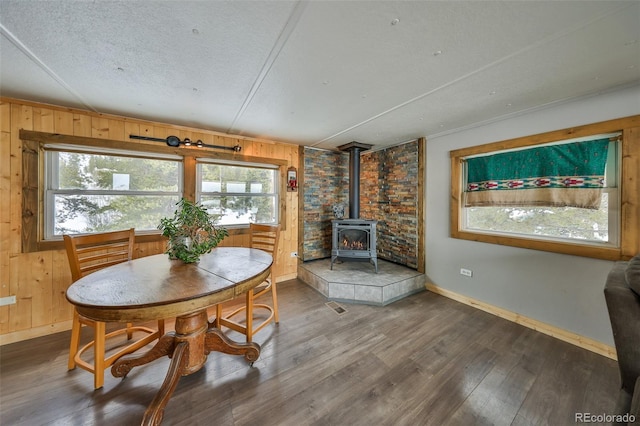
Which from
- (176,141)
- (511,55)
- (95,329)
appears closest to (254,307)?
(95,329)

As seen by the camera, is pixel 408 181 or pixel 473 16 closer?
pixel 473 16

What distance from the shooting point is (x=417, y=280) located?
3281 millimetres

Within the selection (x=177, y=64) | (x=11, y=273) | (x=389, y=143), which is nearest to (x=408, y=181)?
(x=389, y=143)

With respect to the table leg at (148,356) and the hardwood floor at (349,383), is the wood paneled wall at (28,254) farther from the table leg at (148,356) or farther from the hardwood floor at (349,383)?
the table leg at (148,356)

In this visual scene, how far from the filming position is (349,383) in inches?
64.6

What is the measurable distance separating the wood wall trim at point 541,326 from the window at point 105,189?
4.10 m

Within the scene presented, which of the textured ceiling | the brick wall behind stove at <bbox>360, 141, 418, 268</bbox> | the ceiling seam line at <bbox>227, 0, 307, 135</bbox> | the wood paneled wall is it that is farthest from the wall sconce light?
the brick wall behind stove at <bbox>360, 141, 418, 268</bbox>

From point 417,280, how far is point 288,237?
2187mm

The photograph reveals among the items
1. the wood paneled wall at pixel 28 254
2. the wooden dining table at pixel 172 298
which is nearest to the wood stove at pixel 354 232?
the wooden dining table at pixel 172 298

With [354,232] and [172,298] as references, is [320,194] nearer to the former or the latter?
[354,232]

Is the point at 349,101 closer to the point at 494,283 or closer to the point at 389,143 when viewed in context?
the point at 389,143

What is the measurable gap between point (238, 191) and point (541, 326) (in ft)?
13.5

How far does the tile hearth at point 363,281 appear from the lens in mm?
2904

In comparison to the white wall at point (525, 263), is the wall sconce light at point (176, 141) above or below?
above
